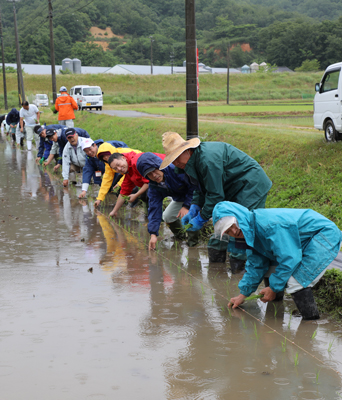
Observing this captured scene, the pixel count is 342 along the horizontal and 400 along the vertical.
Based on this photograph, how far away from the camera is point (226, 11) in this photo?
124750 millimetres

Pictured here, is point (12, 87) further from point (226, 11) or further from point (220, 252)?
point (226, 11)

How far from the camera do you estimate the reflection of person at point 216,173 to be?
15.7 feet

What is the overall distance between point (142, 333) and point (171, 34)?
10707cm

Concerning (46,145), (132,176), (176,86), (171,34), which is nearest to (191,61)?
(132,176)

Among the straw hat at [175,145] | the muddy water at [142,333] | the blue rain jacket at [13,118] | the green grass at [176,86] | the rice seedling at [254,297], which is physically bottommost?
the muddy water at [142,333]

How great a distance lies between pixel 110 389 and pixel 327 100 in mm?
8981

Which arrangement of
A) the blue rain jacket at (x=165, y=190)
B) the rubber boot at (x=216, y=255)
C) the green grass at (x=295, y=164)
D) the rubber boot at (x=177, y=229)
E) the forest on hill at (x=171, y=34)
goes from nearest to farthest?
the rubber boot at (x=216, y=255) < the blue rain jacket at (x=165, y=190) < the rubber boot at (x=177, y=229) < the green grass at (x=295, y=164) < the forest on hill at (x=171, y=34)

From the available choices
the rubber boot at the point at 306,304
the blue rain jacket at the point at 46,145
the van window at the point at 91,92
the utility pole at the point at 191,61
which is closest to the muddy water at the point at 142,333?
the rubber boot at the point at 306,304

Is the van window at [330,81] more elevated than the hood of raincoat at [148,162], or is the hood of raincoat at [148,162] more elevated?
the van window at [330,81]

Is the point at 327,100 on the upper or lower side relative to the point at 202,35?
lower

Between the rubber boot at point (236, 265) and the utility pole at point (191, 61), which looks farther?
the utility pole at point (191, 61)

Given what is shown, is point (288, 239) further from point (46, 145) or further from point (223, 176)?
point (46, 145)

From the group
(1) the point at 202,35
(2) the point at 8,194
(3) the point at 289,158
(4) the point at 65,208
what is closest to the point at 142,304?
(4) the point at 65,208

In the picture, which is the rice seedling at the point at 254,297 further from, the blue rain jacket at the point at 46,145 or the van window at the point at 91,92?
the van window at the point at 91,92
